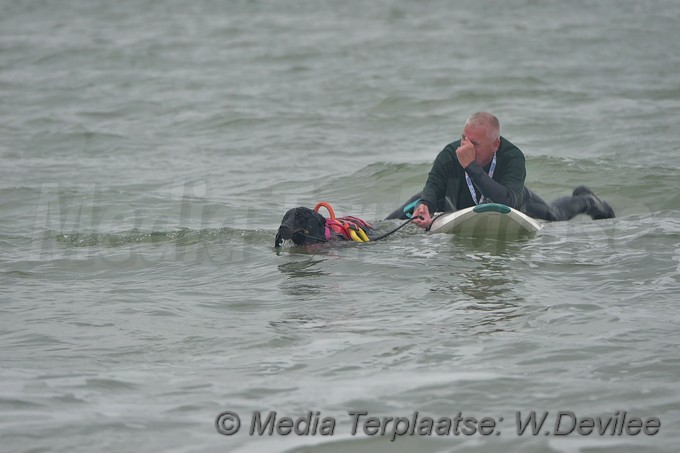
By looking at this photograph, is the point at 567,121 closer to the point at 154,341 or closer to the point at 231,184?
the point at 231,184

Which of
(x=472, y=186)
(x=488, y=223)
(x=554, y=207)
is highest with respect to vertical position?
(x=472, y=186)

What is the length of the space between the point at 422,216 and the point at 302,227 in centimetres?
110

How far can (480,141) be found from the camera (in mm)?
8914

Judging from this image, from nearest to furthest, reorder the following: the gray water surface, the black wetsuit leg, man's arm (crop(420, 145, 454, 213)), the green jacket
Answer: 1. the gray water surface
2. the green jacket
3. man's arm (crop(420, 145, 454, 213))
4. the black wetsuit leg

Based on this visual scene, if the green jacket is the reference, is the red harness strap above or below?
below

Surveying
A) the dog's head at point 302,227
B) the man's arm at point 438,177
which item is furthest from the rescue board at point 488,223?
the dog's head at point 302,227

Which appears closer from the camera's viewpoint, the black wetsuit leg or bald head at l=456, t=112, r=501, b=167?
bald head at l=456, t=112, r=501, b=167

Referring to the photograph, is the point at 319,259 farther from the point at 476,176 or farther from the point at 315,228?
Answer: the point at 476,176

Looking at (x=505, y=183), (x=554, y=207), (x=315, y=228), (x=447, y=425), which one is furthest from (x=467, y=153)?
(x=447, y=425)

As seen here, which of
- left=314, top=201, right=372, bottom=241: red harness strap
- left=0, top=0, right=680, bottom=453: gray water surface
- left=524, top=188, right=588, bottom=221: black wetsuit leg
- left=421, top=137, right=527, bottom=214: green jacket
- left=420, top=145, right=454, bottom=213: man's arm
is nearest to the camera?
left=0, top=0, right=680, bottom=453: gray water surface

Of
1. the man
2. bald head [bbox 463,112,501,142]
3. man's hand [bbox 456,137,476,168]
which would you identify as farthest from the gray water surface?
bald head [bbox 463,112,501,142]

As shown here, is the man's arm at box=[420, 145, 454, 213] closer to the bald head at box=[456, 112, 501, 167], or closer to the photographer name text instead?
the bald head at box=[456, 112, 501, 167]

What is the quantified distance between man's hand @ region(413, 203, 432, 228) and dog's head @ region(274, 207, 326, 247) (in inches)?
33.1

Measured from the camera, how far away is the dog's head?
8766mm
